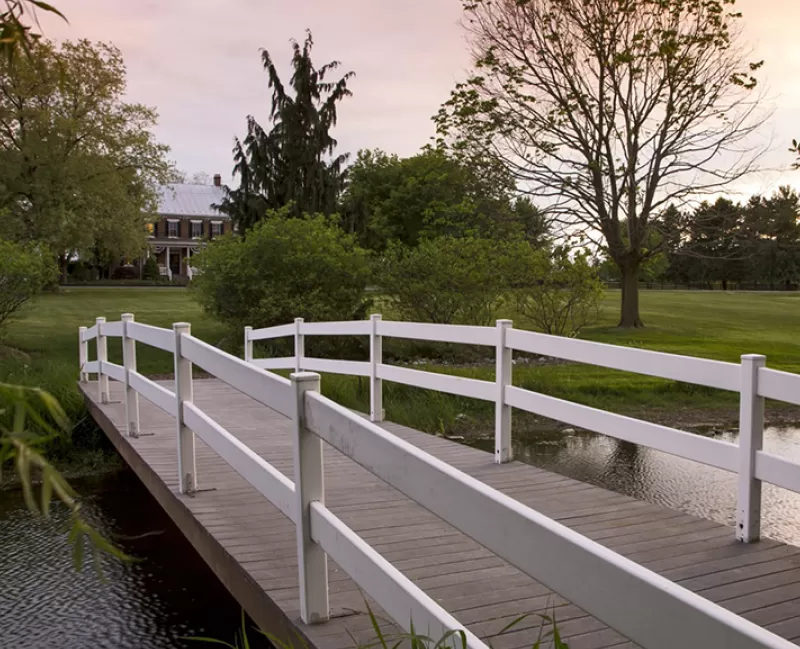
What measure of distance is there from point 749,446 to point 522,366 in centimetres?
1216

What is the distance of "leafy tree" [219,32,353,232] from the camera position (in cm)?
2911

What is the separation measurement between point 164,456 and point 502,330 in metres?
3.06

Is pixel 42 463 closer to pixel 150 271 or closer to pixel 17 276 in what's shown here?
pixel 17 276

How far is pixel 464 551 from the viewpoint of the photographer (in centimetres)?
457

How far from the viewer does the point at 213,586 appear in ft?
21.5

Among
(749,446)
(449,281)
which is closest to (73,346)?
(449,281)

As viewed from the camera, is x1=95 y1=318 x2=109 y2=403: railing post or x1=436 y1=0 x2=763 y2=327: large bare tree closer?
x1=95 y1=318 x2=109 y2=403: railing post

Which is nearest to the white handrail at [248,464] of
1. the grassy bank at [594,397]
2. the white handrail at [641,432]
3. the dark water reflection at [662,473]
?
the white handrail at [641,432]

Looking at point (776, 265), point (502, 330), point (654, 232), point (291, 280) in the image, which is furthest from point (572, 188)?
point (776, 265)

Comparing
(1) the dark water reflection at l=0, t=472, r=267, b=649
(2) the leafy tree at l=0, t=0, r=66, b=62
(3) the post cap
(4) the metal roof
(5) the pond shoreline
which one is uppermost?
(4) the metal roof

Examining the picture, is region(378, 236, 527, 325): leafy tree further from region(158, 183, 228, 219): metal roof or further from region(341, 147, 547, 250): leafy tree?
region(158, 183, 228, 219): metal roof

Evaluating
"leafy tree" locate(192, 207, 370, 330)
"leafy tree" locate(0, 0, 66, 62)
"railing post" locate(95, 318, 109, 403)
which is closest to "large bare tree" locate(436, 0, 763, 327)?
"leafy tree" locate(192, 207, 370, 330)

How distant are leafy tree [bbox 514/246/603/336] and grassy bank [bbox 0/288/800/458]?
1.22m

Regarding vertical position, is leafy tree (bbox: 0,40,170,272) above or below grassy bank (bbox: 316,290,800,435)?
above
